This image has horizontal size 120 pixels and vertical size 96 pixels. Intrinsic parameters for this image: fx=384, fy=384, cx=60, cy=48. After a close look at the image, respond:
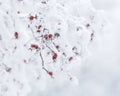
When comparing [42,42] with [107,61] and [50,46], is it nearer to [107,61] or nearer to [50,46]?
[50,46]

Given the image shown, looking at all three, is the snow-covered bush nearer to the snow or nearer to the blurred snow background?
the snow

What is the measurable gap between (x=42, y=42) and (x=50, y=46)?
11cm

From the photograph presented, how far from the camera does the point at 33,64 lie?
4180 millimetres

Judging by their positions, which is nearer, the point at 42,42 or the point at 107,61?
the point at 42,42

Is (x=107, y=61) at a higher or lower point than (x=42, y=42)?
higher

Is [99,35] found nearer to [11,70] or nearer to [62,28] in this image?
[62,28]

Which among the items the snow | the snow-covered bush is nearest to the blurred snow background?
the snow

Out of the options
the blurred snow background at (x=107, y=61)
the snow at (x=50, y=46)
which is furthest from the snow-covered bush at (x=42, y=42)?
the blurred snow background at (x=107, y=61)

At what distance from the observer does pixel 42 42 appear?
4281mm

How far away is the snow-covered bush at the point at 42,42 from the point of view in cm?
403

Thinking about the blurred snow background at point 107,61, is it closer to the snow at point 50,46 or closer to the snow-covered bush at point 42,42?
the snow at point 50,46

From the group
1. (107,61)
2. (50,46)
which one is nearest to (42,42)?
(50,46)

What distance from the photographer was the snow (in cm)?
404

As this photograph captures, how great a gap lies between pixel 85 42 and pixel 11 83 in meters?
1.07
